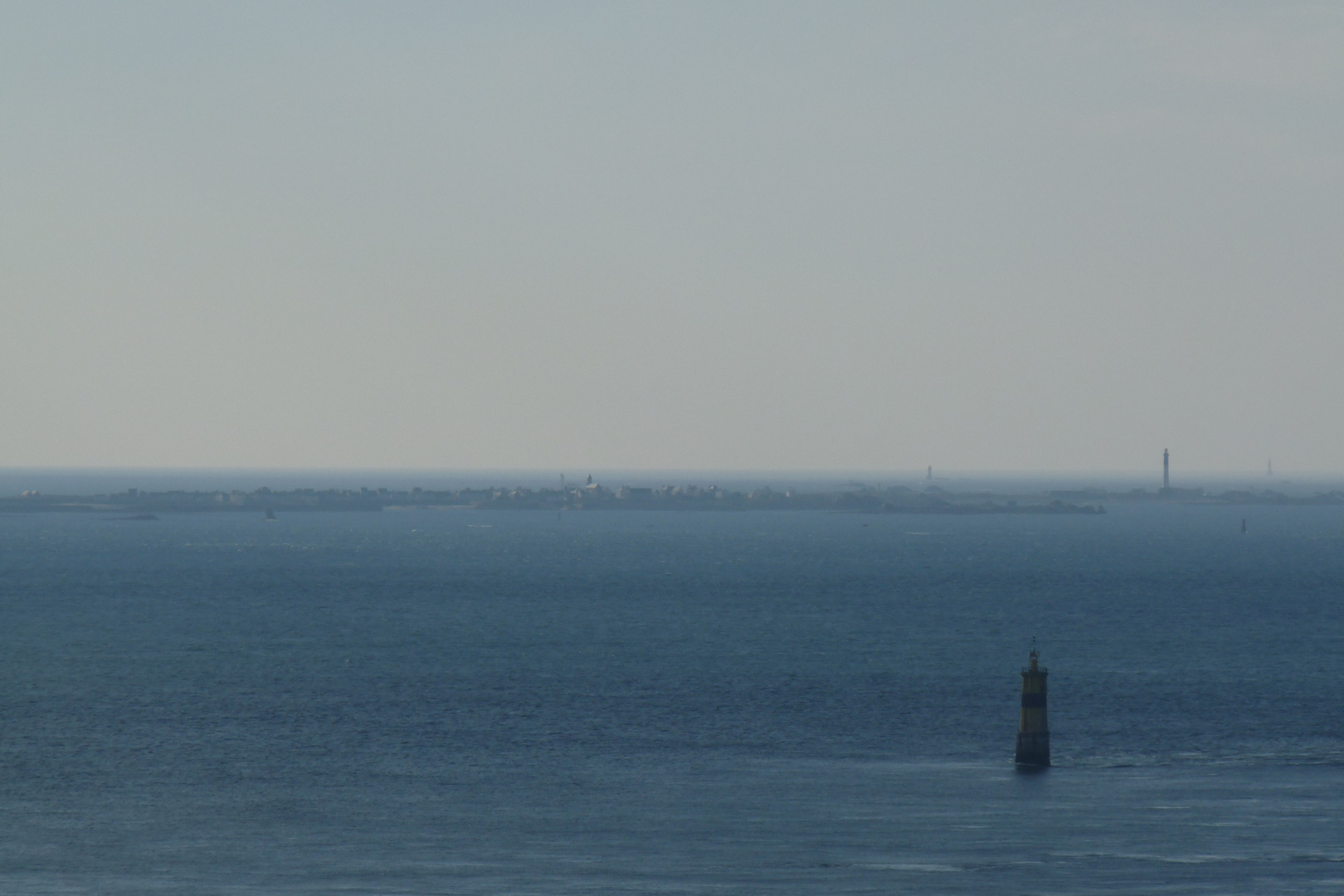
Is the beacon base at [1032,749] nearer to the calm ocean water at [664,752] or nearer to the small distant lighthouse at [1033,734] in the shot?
the small distant lighthouse at [1033,734]

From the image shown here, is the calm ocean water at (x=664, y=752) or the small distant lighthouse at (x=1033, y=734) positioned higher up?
the small distant lighthouse at (x=1033, y=734)

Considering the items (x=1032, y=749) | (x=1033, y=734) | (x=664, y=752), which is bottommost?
(x=664, y=752)

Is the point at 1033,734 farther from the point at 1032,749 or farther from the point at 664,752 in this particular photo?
the point at 664,752

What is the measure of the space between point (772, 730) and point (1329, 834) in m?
25.0

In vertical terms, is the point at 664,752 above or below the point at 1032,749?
below

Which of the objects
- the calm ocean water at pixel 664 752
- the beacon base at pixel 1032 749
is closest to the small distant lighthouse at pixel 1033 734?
the beacon base at pixel 1032 749

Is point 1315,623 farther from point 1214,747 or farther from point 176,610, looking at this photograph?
point 176,610

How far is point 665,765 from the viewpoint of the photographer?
61125 millimetres

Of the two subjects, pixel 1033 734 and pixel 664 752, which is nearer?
pixel 1033 734

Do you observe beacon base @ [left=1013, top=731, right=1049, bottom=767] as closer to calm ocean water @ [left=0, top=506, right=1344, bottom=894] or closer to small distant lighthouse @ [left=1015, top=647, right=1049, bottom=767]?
small distant lighthouse @ [left=1015, top=647, right=1049, bottom=767]

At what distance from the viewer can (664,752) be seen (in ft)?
210

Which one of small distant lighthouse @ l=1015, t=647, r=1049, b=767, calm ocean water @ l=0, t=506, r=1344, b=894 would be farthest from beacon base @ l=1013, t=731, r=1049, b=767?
calm ocean water @ l=0, t=506, r=1344, b=894

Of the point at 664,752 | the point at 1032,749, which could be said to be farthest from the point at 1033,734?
the point at 664,752

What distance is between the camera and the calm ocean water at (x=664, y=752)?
46.4 m
